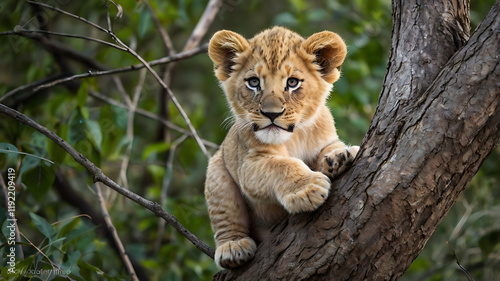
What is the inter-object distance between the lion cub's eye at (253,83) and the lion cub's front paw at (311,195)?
0.94m

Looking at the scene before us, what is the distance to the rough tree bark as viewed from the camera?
2775mm

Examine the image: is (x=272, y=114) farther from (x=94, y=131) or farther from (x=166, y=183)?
(x=166, y=183)

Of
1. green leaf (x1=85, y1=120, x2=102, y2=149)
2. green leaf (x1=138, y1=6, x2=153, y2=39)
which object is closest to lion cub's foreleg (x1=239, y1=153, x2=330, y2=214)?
green leaf (x1=85, y1=120, x2=102, y2=149)

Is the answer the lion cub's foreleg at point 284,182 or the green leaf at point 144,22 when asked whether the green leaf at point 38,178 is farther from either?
the green leaf at point 144,22

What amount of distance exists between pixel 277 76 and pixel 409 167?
136 centimetres


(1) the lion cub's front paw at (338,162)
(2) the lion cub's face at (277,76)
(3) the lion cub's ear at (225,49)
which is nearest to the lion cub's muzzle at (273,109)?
(2) the lion cub's face at (277,76)

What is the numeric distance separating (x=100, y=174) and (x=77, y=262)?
3.48 ft

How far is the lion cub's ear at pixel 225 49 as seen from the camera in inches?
161

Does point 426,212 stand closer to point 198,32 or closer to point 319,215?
point 319,215

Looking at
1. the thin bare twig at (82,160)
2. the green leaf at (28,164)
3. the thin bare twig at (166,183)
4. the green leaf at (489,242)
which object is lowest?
the thin bare twig at (166,183)

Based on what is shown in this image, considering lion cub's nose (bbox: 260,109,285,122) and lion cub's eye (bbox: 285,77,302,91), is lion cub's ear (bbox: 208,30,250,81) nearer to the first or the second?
lion cub's eye (bbox: 285,77,302,91)

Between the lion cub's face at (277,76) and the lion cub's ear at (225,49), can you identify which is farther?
the lion cub's ear at (225,49)

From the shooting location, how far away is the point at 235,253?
363 centimetres

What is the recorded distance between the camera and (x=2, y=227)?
12.2ft
